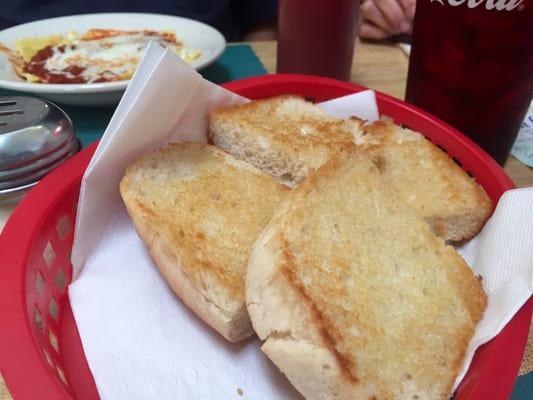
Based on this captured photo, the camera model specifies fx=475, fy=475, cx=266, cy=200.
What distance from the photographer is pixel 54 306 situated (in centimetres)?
69

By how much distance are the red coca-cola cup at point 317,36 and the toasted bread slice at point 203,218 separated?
480 millimetres

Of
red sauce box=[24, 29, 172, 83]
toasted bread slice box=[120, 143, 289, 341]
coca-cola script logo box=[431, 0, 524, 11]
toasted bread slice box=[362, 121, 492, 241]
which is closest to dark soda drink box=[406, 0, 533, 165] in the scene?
coca-cola script logo box=[431, 0, 524, 11]

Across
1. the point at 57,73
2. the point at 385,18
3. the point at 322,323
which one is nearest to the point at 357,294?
the point at 322,323

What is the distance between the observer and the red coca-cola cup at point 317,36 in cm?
112

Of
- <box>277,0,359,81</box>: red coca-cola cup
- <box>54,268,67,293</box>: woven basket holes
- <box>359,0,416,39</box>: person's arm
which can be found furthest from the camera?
<box>359,0,416,39</box>: person's arm

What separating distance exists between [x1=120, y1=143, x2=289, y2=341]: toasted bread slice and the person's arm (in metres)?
0.88

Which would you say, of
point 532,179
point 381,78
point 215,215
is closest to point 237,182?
point 215,215

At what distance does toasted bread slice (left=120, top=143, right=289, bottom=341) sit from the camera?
620 mm

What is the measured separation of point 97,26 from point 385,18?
865mm

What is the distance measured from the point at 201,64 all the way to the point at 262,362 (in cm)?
74

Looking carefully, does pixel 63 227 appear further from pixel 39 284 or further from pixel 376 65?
pixel 376 65

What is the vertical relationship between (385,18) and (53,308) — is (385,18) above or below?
above

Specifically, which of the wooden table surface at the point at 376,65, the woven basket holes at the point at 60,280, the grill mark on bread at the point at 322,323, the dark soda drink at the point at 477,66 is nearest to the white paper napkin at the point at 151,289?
the woven basket holes at the point at 60,280

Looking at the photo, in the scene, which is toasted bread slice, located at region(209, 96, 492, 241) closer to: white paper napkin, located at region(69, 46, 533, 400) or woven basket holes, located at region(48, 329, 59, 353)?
white paper napkin, located at region(69, 46, 533, 400)
